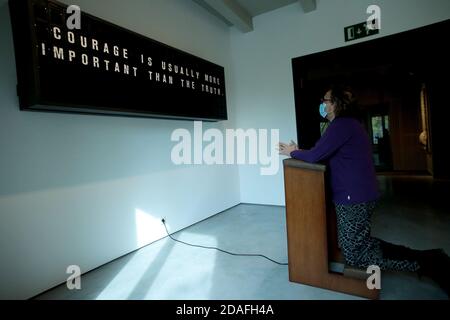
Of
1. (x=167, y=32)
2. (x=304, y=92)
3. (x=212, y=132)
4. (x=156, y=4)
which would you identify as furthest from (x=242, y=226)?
(x=156, y=4)

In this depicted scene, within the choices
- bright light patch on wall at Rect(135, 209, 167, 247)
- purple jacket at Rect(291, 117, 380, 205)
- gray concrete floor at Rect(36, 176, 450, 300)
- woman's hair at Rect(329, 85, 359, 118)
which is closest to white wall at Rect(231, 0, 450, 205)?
gray concrete floor at Rect(36, 176, 450, 300)

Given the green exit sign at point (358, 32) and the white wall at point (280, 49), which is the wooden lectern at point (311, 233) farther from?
the green exit sign at point (358, 32)

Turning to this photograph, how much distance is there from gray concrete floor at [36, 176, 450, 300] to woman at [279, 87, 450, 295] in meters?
0.19

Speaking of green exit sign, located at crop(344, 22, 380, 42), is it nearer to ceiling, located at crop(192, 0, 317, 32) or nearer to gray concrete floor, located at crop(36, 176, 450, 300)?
ceiling, located at crop(192, 0, 317, 32)

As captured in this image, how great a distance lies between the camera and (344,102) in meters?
1.63

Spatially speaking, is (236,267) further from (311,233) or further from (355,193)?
(355,193)

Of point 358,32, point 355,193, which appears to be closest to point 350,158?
point 355,193

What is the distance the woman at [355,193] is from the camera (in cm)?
155

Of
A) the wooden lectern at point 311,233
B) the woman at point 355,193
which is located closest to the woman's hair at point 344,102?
the woman at point 355,193

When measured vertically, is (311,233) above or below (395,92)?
below

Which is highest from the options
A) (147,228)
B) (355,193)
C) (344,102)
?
(344,102)

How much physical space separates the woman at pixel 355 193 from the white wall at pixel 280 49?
2.14m

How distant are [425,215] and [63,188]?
12.9ft

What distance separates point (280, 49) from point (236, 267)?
10.3 feet
